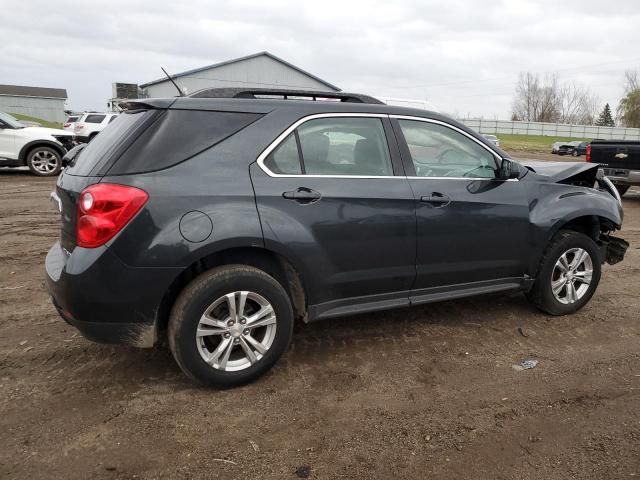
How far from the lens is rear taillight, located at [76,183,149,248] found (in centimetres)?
277

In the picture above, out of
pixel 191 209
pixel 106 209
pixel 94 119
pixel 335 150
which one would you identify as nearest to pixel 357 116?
pixel 335 150

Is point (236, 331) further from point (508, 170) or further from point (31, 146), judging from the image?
point (31, 146)

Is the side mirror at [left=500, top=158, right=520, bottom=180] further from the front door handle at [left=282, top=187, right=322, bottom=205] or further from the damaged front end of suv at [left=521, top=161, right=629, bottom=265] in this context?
Answer: the front door handle at [left=282, top=187, right=322, bottom=205]

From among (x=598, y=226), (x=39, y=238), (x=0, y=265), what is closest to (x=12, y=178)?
(x=39, y=238)

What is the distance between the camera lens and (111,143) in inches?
119

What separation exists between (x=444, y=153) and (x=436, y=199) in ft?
1.61

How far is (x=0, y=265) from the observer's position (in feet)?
18.3

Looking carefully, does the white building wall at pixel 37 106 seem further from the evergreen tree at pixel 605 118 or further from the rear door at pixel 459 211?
the evergreen tree at pixel 605 118

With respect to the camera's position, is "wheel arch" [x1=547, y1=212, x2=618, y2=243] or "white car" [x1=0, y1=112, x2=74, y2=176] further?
"white car" [x1=0, y1=112, x2=74, y2=176]

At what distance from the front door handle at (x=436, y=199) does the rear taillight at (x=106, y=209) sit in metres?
1.89

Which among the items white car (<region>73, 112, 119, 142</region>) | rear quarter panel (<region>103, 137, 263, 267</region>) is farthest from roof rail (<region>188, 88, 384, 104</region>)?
white car (<region>73, 112, 119, 142</region>)

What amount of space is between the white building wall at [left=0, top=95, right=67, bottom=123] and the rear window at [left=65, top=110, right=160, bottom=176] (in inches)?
2873

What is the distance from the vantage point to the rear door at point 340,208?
124 inches

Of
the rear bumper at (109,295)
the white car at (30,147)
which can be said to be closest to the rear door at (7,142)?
the white car at (30,147)
